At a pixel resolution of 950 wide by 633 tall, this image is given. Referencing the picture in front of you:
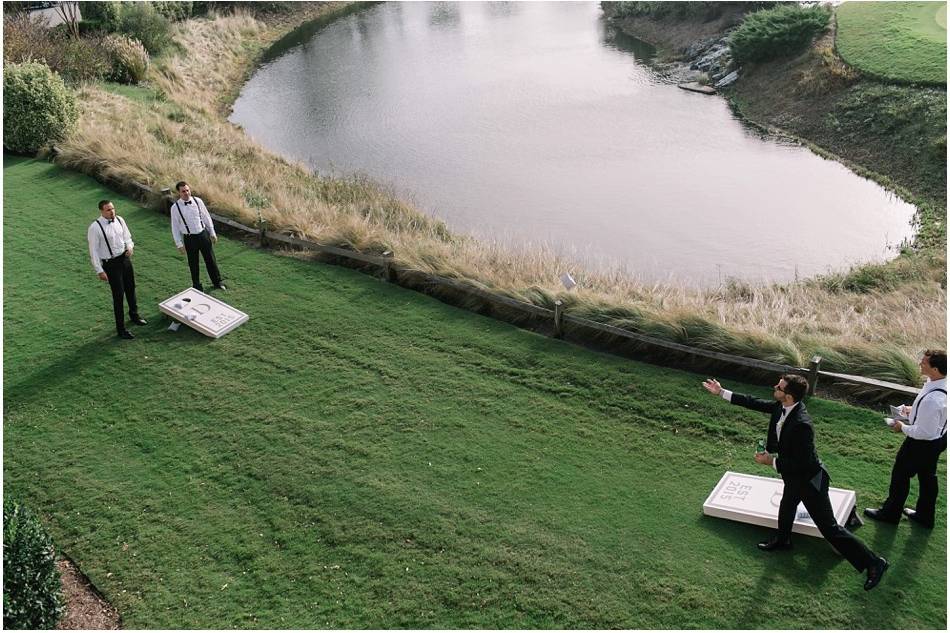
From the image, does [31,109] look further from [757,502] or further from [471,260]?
[757,502]

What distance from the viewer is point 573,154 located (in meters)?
22.6

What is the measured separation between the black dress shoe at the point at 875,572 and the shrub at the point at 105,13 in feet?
102

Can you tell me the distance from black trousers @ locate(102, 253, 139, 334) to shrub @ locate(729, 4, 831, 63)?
23.6 m

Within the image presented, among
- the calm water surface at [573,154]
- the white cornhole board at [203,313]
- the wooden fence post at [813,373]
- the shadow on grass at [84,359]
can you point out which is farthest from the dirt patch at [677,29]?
the shadow on grass at [84,359]

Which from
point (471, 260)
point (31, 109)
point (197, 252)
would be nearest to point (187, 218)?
point (197, 252)

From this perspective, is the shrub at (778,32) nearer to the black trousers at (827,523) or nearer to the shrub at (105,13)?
the shrub at (105,13)

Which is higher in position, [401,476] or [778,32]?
[778,32]

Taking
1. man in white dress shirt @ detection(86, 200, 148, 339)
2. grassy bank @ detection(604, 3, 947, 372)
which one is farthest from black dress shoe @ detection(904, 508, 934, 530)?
A: man in white dress shirt @ detection(86, 200, 148, 339)

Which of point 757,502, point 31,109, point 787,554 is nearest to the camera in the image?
point 787,554

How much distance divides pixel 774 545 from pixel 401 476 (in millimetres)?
3603

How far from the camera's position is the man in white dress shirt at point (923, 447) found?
6.36m

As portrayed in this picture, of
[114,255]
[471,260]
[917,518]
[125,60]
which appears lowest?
[917,518]

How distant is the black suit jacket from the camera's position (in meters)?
6.15

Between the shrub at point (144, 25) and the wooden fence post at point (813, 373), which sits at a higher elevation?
the shrub at point (144, 25)
